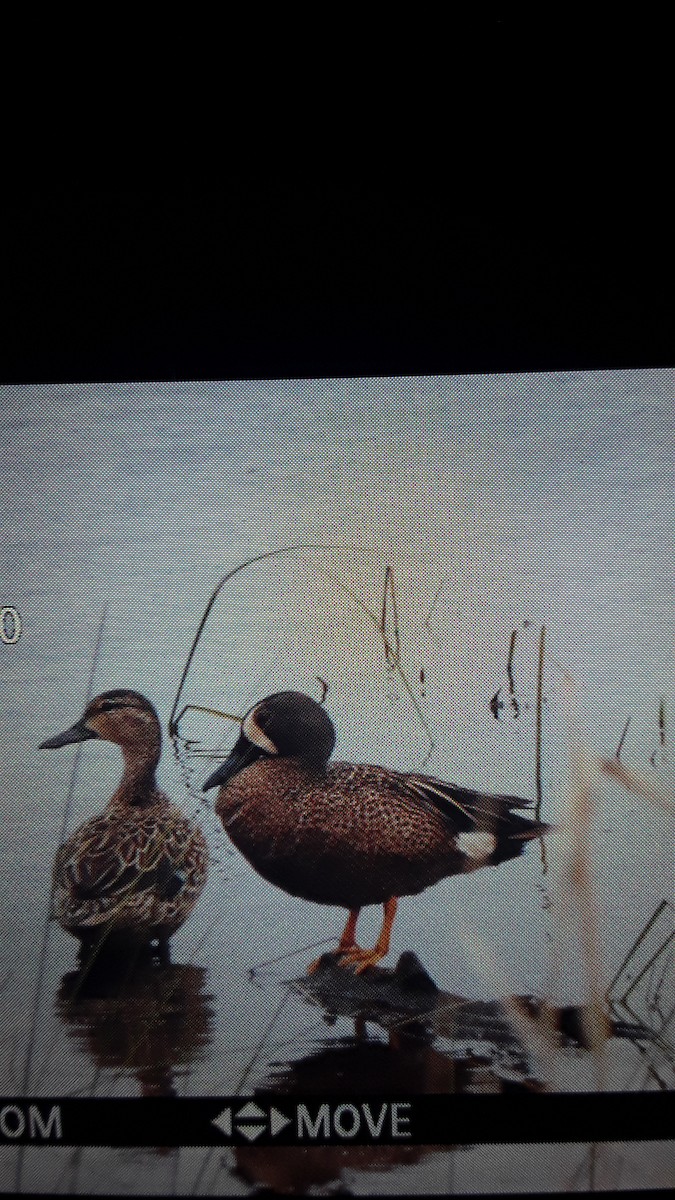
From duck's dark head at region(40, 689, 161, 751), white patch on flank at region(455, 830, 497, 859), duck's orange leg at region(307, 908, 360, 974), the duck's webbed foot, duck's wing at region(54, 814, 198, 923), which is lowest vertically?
the duck's webbed foot

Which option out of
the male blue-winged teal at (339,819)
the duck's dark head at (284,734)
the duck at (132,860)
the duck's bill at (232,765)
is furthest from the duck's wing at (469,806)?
the duck at (132,860)

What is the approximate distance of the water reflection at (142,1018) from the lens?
6.37ft

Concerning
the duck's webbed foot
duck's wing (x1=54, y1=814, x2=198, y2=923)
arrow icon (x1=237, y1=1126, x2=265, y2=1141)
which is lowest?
arrow icon (x1=237, y1=1126, x2=265, y2=1141)

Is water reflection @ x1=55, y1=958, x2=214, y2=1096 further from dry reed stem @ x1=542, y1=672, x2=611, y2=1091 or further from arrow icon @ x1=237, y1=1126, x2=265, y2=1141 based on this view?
dry reed stem @ x1=542, y1=672, x2=611, y2=1091

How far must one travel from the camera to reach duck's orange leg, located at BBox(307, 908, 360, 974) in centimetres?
193

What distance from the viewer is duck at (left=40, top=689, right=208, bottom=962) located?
1.96 m

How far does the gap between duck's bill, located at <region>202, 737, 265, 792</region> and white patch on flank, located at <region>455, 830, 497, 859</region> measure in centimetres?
35

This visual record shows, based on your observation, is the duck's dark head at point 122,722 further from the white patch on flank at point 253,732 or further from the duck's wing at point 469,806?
the duck's wing at point 469,806

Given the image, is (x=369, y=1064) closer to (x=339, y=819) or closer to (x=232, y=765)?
(x=339, y=819)

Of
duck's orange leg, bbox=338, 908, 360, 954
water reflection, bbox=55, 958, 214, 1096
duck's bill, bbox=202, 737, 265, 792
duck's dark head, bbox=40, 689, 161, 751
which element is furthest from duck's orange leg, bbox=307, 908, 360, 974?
duck's dark head, bbox=40, 689, 161, 751

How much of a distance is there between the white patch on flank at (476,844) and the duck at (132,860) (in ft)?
1.32

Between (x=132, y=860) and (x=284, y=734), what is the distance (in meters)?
0.31

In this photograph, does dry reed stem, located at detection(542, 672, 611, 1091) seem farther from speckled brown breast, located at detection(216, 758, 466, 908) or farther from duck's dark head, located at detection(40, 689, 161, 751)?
duck's dark head, located at detection(40, 689, 161, 751)

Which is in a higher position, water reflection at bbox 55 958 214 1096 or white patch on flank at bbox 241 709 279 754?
white patch on flank at bbox 241 709 279 754
